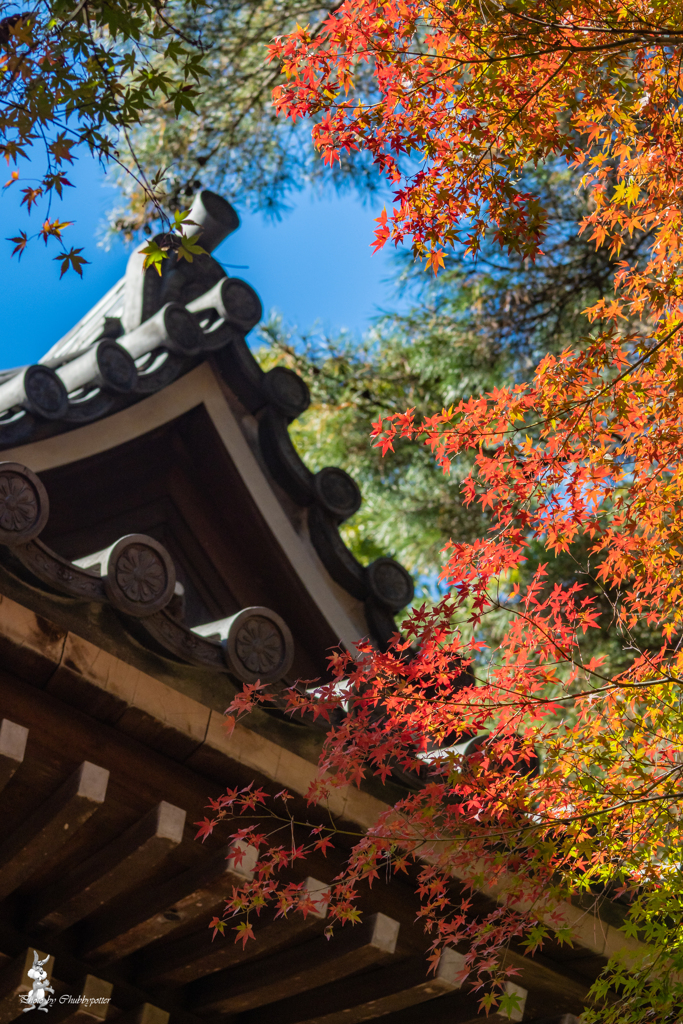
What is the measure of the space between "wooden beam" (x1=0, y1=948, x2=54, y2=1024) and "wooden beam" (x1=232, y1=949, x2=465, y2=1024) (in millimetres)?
757

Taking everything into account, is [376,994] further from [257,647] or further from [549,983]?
[257,647]

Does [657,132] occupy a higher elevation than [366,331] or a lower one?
lower

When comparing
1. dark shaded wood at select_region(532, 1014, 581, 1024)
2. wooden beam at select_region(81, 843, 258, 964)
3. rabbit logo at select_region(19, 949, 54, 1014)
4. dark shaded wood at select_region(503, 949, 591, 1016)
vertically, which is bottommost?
dark shaded wood at select_region(532, 1014, 581, 1024)

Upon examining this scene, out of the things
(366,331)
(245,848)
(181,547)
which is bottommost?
(245,848)

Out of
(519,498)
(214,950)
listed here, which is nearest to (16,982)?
(214,950)

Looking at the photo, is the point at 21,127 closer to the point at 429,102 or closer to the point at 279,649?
the point at 429,102

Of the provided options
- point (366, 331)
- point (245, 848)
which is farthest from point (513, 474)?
point (366, 331)

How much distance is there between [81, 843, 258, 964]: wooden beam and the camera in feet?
7.58

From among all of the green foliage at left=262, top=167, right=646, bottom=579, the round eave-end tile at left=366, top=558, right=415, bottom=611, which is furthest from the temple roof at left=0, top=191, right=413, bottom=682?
the green foliage at left=262, top=167, right=646, bottom=579

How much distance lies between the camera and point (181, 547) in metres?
3.76

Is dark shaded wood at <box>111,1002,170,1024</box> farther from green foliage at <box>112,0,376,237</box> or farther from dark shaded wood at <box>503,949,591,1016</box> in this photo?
green foliage at <box>112,0,376,237</box>

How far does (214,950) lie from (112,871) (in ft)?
1.41

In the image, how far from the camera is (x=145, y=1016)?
2.67 meters

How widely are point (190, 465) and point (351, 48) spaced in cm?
185
